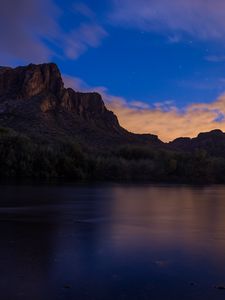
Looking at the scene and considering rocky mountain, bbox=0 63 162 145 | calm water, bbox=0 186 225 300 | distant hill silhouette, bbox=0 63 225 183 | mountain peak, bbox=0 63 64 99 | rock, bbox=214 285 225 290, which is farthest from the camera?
mountain peak, bbox=0 63 64 99

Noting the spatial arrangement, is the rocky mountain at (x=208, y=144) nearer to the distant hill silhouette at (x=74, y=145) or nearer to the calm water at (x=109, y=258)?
the distant hill silhouette at (x=74, y=145)

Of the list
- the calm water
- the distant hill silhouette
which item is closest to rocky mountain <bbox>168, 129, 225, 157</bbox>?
the distant hill silhouette

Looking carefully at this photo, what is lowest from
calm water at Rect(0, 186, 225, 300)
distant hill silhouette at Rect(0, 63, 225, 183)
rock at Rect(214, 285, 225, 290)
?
rock at Rect(214, 285, 225, 290)

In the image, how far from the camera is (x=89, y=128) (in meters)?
111

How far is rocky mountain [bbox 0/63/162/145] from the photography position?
325 feet

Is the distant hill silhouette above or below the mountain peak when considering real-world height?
below

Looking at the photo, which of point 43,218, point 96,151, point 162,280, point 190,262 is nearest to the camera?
point 162,280

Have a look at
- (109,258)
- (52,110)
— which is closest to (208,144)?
(52,110)

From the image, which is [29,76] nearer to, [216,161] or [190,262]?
[216,161]

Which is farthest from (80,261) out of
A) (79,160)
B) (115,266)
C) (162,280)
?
(79,160)

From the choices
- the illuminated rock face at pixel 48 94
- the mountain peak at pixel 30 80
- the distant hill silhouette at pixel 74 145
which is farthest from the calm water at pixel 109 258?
the mountain peak at pixel 30 80

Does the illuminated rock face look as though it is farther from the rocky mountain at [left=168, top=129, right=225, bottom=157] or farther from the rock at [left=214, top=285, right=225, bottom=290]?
the rock at [left=214, top=285, right=225, bottom=290]

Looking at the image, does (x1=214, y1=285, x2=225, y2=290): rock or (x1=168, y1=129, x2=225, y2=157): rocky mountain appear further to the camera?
(x1=168, y1=129, x2=225, y2=157): rocky mountain

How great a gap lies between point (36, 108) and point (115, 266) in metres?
100
